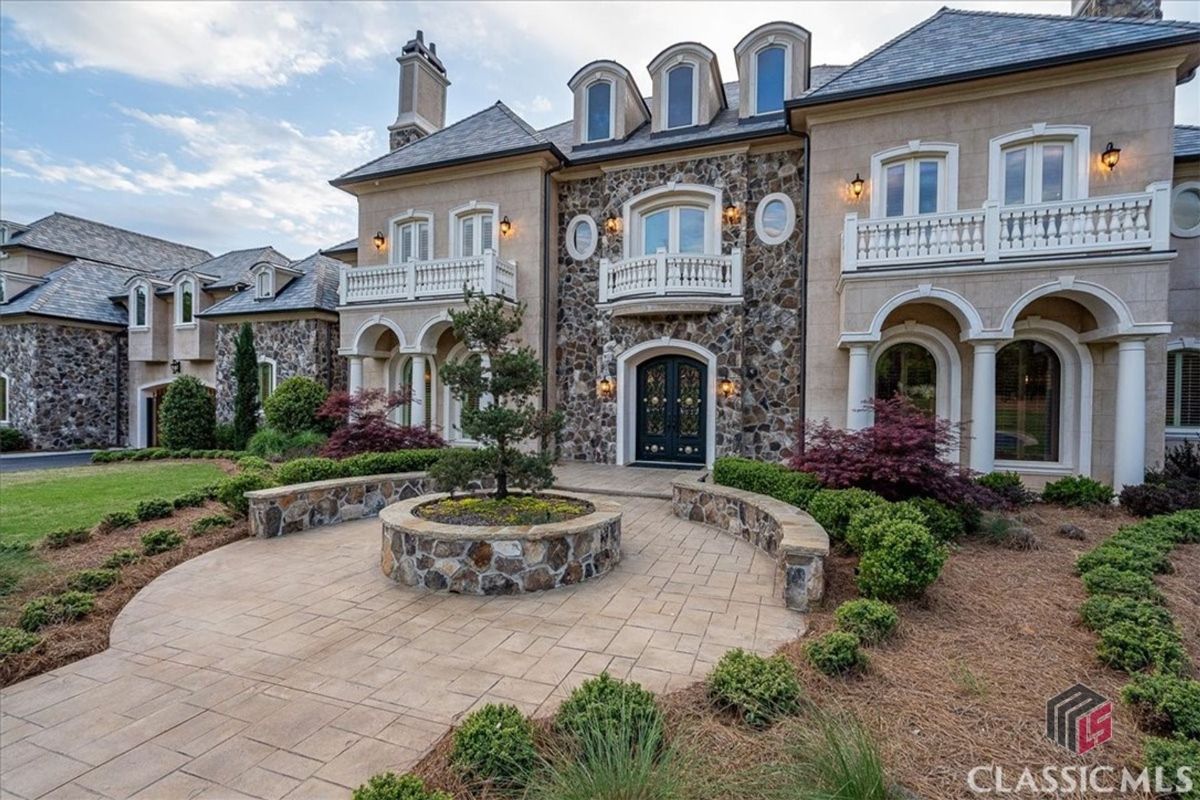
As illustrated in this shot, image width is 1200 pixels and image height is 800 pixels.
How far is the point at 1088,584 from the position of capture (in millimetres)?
4242

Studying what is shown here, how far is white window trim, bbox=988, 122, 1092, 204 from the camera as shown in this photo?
8.34 metres

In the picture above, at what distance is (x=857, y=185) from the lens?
9336mm

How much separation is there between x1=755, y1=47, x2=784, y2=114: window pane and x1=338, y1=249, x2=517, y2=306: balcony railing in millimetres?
6469

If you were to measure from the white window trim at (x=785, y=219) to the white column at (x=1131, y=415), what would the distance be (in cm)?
561

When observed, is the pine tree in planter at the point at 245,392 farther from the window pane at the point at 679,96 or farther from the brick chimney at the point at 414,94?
the window pane at the point at 679,96

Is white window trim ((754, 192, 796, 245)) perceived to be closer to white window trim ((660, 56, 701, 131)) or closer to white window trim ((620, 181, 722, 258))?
white window trim ((620, 181, 722, 258))

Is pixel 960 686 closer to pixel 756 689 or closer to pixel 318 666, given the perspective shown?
pixel 756 689

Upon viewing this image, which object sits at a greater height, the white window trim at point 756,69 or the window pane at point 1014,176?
the white window trim at point 756,69

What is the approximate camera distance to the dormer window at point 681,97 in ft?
37.7

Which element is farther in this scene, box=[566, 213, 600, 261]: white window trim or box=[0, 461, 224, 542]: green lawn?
box=[566, 213, 600, 261]: white window trim

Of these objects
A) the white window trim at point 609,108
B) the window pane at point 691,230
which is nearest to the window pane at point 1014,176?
the window pane at point 691,230

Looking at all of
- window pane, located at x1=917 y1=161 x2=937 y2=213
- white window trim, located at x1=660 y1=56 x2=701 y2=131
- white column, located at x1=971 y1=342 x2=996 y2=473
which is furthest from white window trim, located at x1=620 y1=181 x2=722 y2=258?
white column, located at x1=971 y1=342 x2=996 y2=473

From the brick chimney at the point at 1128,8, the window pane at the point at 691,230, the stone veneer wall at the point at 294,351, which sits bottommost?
the stone veneer wall at the point at 294,351

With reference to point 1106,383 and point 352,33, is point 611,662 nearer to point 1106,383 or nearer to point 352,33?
point 1106,383
